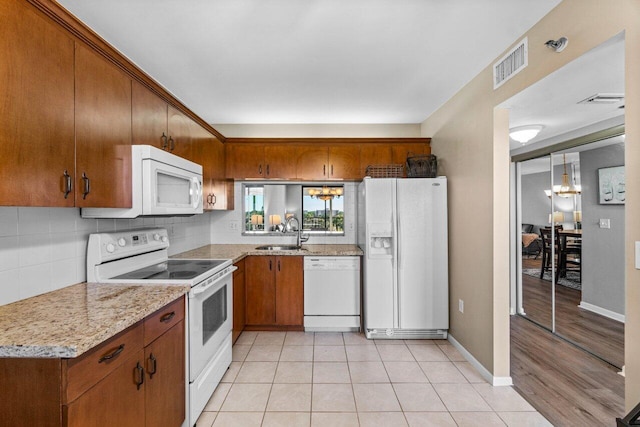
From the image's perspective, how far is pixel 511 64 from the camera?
208 cm

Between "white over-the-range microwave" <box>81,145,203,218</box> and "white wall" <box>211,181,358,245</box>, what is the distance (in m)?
1.59

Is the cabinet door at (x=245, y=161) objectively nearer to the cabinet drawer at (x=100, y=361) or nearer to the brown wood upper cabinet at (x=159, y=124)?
the brown wood upper cabinet at (x=159, y=124)

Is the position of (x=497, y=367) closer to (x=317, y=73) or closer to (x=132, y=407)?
(x=132, y=407)

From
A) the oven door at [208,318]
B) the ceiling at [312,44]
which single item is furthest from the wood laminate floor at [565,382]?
the ceiling at [312,44]

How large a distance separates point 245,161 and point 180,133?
1.15 metres

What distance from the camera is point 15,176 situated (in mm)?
1149

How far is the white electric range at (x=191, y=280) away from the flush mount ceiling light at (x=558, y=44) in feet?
8.16

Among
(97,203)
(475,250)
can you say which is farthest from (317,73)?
(475,250)

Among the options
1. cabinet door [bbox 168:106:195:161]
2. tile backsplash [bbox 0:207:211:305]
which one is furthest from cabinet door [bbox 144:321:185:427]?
cabinet door [bbox 168:106:195:161]

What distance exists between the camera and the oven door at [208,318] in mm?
1884

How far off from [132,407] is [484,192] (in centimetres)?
263

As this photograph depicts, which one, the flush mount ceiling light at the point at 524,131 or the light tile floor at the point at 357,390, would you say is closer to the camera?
the light tile floor at the point at 357,390

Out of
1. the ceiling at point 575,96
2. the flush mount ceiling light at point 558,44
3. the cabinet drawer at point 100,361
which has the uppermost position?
the flush mount ceiling light at point 558,44

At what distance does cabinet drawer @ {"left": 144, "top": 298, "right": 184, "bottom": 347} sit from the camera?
144 cm
